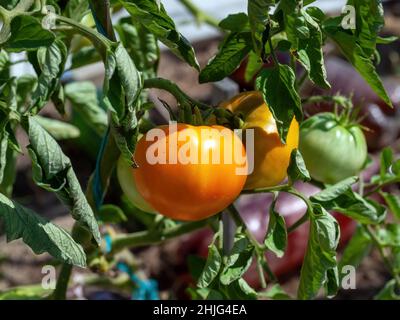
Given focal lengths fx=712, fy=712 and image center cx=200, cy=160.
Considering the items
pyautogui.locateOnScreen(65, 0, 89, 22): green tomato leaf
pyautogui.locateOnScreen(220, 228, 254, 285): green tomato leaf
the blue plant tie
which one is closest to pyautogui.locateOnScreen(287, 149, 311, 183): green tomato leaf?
pyautogui.locateOnScreen(220, 228, 254, 285): green tomato leaf

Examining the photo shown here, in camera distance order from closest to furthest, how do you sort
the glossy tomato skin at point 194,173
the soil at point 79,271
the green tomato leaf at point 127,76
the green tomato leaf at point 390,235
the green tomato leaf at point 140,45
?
the green tomato leaf at point 127,76
the glossy tomato skin at point 194,173
the green tomato leaf at point 140,45
the green tomato leaf at point 390,235
the soil at point 79,271

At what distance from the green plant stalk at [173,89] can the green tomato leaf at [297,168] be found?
12 centimetres

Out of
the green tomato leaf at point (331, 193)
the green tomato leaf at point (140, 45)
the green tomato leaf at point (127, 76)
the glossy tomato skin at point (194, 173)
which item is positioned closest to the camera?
the green tomato leaf at point (127, 76)

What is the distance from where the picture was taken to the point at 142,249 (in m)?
1.91

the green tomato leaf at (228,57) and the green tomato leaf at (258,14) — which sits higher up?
the green tomato leaf at (258,14)

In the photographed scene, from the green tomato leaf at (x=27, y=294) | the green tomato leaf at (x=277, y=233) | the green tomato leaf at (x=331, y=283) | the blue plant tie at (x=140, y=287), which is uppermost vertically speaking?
the green tomato leaf at (x=277, y=233)

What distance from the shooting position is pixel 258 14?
690mm

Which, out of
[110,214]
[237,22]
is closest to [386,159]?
[237,22]

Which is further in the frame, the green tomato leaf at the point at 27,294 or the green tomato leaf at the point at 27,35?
the green tomato leaf at the point at 27,294

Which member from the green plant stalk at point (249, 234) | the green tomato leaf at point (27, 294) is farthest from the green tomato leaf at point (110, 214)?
the green plant stalk at point (249, 234)

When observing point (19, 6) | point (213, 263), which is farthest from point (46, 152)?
point (213, 263)

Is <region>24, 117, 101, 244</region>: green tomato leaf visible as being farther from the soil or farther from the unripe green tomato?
the soil

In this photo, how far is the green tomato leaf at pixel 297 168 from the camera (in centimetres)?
78

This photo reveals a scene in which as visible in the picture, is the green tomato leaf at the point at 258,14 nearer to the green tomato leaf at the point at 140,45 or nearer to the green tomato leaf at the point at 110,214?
the green tomato leaf at the point at 140,45
